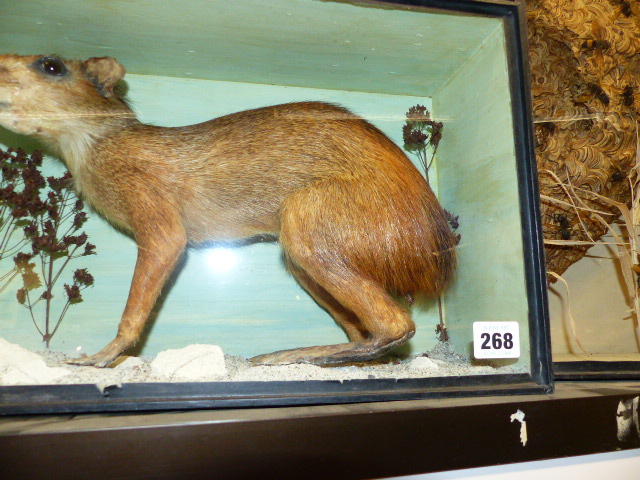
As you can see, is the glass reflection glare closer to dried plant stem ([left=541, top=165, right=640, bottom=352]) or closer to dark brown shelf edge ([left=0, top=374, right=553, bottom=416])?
dark brown shelf edge ([left=0, top=374, right=553, bottom=416])

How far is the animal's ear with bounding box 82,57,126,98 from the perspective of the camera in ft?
4.25

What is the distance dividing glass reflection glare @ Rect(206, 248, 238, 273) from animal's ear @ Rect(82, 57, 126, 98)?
1.63 ft

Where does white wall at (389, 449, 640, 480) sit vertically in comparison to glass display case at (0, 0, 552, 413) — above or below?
below

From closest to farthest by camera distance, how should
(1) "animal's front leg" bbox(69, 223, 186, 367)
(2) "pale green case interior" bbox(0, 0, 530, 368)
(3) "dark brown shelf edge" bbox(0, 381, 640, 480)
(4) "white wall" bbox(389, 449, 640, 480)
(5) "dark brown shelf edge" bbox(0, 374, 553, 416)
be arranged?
(3) "dark brown shelf edge" bbox(0, 381, 640, 480) < (5) "dark brown shelf edge" bbox(0, 374, 553, 416) < (4) "white wall" bbox(389, 449, 640, 480) < (1) "animal's front leg" bbox(69, 223, 186, 367) < (2) "pale green case interior" bbox(0, 0, 530, 368)

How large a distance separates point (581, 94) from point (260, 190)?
3.87 feet

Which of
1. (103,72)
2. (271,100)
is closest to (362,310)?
(271,100)

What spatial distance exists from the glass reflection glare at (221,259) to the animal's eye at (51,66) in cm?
57

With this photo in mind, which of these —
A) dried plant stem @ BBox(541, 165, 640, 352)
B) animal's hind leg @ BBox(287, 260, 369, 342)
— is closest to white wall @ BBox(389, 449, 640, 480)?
animal's hind leg @ BBox(287, 260, 369, 342)

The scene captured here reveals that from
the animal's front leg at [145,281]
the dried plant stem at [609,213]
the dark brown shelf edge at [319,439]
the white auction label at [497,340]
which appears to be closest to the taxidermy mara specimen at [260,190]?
the animal's front leg at [145,281]

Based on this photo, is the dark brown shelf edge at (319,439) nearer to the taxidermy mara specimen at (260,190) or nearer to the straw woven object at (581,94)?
the taxidermy mara specimen at (260,190)

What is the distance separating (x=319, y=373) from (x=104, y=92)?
2.97 ft

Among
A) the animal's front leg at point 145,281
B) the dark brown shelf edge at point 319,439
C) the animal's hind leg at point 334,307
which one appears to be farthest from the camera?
the animal's hind leg at point 334,307

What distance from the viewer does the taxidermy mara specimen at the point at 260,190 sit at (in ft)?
3.94

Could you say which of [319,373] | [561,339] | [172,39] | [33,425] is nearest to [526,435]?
[319,373]
